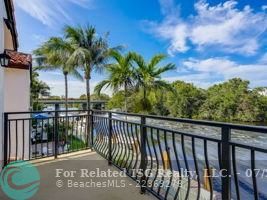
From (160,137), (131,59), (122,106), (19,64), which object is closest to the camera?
(160,137)

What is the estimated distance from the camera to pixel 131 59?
984 cm

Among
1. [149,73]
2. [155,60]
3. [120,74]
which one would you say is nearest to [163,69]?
[155,60]

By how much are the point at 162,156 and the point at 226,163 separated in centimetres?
101

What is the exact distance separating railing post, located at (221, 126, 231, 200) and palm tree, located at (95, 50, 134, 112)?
26.9 feet

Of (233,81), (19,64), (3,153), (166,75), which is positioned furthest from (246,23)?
(3,153)

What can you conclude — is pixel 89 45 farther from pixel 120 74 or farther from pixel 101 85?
pixel 120 74

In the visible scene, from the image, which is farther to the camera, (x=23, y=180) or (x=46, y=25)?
(x=46, y=25)

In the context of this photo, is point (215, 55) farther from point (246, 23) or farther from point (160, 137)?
point (160, 137)

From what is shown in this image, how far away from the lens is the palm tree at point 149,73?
9.66 m

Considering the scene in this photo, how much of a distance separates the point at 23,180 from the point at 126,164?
134 cm

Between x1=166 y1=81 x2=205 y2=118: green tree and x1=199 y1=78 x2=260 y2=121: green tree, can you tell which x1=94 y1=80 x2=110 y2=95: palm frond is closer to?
x1=166 y1=81 x2=205 y2=118: green tree

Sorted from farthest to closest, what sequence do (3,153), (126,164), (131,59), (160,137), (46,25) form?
(46,25) → (131,59) → (3,153) → (126,164) → (160,137)

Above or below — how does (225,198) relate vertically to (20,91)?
below

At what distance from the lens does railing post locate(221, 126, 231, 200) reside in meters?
1.49
